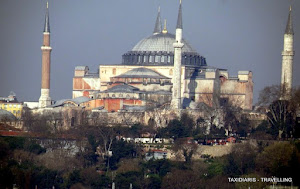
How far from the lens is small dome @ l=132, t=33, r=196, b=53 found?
100438 mm

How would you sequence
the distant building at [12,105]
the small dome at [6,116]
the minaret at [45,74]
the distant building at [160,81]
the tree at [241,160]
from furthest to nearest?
the distant building at [12,105]
the minaret at [45,74]
the distant building at [160,81]
the small dome at [6,116]
the tree at [241,160]

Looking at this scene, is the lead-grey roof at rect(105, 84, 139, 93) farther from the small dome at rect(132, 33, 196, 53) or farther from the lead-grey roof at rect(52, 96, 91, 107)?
the small dome at rect(132, 33, 196, 53)

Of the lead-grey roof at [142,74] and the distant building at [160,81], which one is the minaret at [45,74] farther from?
the lead-grey roof at [142,74]

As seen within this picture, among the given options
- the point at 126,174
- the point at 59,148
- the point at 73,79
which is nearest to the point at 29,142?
the point at 59,148

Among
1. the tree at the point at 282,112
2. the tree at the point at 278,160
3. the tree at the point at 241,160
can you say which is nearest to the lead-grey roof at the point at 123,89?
the tree at the point at 282,112

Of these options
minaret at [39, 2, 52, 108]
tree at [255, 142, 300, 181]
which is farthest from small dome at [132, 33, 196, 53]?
tree at [255, 142, 300, 181]

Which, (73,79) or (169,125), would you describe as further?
(73,79)

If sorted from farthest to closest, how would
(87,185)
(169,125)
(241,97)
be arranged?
(241,97) < (169,125) < (87,185)

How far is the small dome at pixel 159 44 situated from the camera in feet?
330

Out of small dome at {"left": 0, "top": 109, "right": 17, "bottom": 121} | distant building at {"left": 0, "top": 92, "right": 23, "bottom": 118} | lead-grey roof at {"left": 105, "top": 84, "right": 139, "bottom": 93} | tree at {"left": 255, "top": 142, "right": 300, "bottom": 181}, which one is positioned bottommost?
tree at {"left": 255, "top": 142, "right": 300, "bottom": 181}

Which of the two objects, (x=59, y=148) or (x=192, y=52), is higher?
→ (x=192, y=52)

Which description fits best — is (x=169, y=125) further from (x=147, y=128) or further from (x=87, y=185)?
(x=87, y=185)

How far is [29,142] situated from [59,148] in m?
2.04

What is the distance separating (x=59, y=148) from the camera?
81.2 meters
